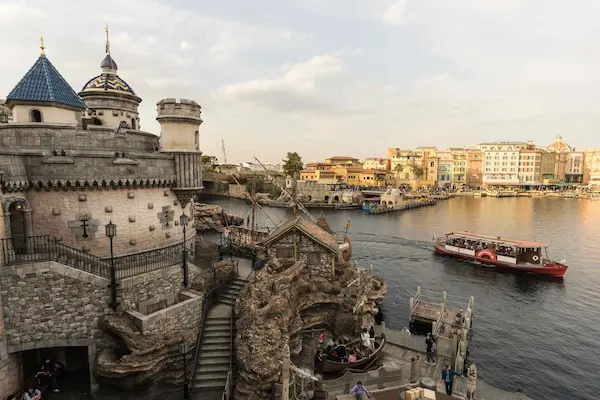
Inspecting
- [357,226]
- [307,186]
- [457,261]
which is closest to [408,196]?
[307,186]

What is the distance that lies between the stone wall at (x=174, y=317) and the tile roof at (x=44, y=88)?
1379 centimetres

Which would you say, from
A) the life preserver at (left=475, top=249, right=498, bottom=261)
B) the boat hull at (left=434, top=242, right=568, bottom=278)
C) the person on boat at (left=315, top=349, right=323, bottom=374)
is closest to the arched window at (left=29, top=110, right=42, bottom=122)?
the person on boat at (left=315, top=349, right=323, bottom=374)

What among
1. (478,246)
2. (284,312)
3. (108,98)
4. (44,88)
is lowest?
(478,246)

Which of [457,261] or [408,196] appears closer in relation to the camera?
[457,261]

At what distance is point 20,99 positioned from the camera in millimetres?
19859

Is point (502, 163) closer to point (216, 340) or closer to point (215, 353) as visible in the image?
point (216, 340)

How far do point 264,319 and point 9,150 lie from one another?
15.3 meters

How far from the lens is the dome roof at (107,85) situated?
2634cm

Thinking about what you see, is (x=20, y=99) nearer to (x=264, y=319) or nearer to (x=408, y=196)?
(x=264, y=319)

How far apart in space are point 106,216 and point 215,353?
1003 centimetres

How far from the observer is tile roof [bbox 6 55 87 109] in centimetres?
2014

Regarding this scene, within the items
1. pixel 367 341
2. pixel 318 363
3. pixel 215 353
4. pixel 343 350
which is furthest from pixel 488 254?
pixel 215 353

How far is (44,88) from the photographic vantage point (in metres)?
20.7

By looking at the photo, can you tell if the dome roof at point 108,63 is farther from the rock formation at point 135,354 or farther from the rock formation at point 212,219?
the rock formation at point 212,219
